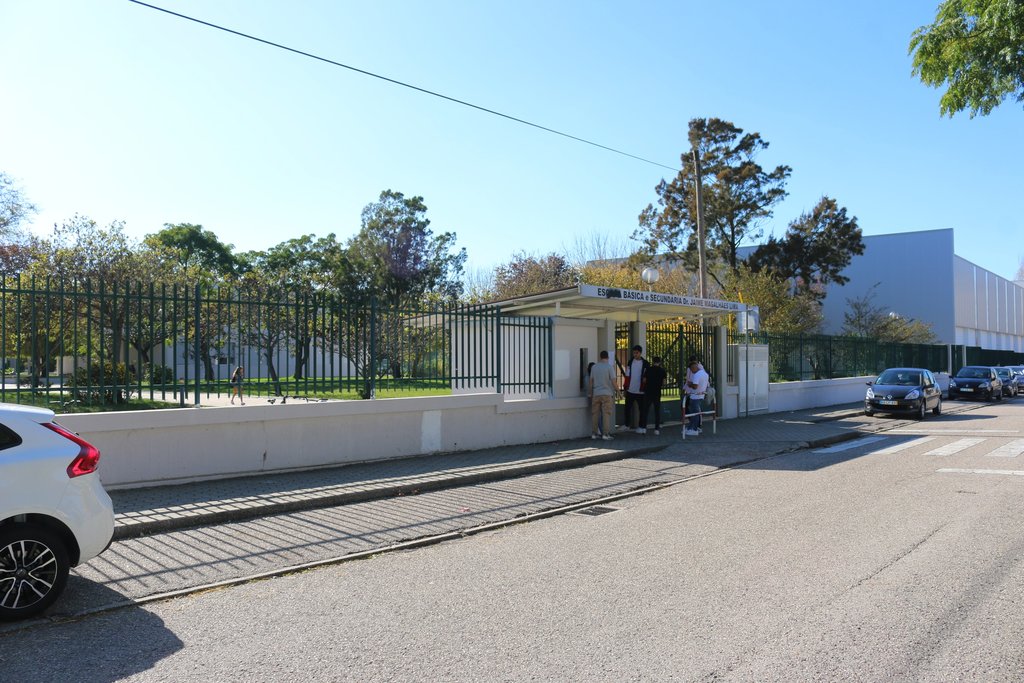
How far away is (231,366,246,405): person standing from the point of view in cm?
1046

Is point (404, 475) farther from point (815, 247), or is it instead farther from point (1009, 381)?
point (815, 247)

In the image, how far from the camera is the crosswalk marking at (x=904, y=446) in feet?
46.6

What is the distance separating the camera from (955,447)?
48.3 feet

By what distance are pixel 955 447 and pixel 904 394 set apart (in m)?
7.72

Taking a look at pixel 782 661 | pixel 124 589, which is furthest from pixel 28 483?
pixel 782 661

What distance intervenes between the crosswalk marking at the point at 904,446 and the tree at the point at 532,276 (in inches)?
909

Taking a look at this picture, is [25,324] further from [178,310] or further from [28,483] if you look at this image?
[28,483]

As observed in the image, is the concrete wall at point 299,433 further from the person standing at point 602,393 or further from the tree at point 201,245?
the tree at point 201,245

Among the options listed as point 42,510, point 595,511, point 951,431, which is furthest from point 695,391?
point 42,510

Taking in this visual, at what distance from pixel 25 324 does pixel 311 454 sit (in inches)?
172

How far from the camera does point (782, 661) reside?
422 cm

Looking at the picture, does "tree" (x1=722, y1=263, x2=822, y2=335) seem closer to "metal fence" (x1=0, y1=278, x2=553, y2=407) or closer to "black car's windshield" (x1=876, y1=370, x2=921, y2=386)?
"black car's windshield" (x1=876, y1=370, x2=921, y2=386)

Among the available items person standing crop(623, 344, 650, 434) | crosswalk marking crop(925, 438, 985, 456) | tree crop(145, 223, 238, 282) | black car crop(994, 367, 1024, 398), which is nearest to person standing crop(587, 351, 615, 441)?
person standing crop(623, 344, 650, 434)

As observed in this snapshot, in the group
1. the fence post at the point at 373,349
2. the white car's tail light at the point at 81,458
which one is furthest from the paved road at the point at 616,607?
the fence post at the point at 373,349
